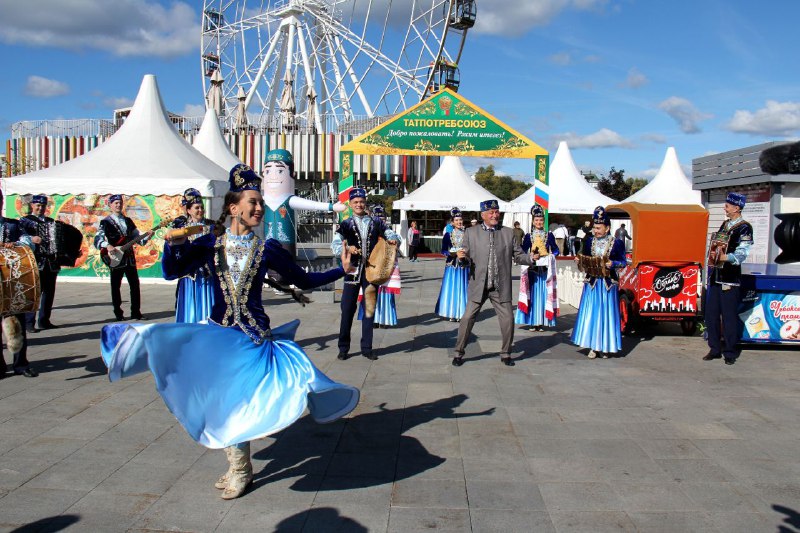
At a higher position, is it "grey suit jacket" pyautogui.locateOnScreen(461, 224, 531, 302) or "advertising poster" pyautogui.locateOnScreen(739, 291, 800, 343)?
"grey suit jacket" pyautogui.locateOnScreen(461, 224, 531, 302)

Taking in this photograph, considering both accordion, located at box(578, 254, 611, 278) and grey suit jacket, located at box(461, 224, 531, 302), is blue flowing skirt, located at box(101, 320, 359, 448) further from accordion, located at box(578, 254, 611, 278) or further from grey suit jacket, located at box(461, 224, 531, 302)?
accordion, located at box(578, 254, 611, 278)

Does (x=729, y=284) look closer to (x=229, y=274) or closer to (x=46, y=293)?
(x=229, y=274)

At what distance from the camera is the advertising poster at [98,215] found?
15.7 metres

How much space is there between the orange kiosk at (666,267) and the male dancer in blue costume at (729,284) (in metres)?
1.17

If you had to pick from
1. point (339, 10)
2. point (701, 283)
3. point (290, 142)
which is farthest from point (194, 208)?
point (339, 10)

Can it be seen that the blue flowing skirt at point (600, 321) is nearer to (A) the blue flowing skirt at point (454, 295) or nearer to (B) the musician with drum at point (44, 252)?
(A) the blue flowing skirt at point (454, 295)

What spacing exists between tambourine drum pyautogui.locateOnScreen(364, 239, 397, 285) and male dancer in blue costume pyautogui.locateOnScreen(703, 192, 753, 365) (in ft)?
13.2

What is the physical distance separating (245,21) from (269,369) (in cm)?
4263

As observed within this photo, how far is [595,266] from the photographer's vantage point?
8586 mm

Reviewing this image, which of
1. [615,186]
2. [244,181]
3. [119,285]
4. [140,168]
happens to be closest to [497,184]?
[615,186]

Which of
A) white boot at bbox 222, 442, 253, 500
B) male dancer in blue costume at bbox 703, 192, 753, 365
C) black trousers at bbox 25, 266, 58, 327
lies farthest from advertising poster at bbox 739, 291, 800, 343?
black trousers at bbox 25, 266, 58, 327

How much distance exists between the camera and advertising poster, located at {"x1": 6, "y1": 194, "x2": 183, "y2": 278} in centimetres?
1574

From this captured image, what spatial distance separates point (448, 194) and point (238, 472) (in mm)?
26337

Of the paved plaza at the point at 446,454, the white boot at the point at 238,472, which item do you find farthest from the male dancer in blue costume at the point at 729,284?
the white boot at the point at 238,472
